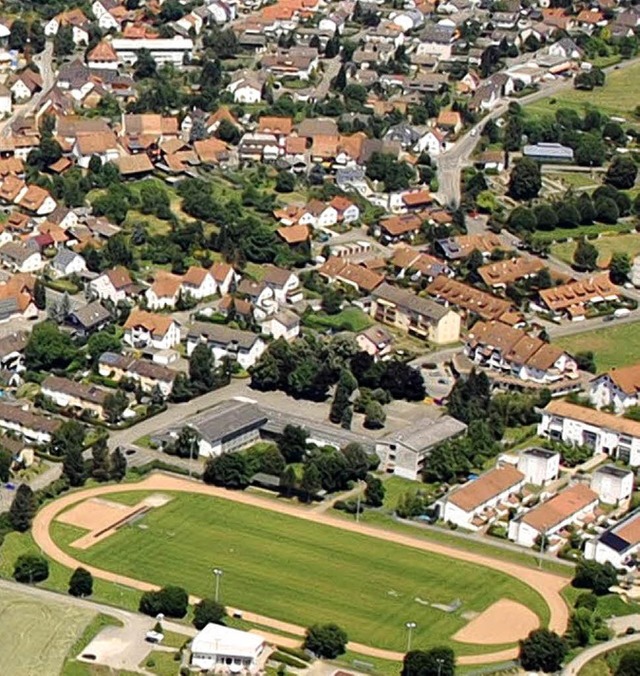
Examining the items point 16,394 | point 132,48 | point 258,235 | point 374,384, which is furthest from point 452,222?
point 132,48

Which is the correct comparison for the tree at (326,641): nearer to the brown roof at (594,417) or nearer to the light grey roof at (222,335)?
the brown roof at (594,417)

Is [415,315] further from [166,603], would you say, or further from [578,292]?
[166,603]

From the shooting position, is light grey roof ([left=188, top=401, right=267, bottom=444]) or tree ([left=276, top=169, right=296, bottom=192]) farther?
tree ([left=276, top=169, right=296, bottom=192])

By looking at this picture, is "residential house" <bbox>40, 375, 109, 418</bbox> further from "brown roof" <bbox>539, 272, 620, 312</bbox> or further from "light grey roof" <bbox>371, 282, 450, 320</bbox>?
"brown roof" <bbox>539, 272, 620, 312</bbox>

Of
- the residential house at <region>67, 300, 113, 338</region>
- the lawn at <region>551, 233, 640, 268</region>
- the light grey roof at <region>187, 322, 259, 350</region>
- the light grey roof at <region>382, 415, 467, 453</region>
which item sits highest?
the residential house at <region>67, 300, 113, 338</region>

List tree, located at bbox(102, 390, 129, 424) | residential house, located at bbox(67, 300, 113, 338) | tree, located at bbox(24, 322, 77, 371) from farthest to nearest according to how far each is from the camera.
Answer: residential house, located at bbox(67, 300, 113, 338) → tree, located at bbox(24, 322, 77, 371) → tree, located at bbox(102, 390, 129, 424)

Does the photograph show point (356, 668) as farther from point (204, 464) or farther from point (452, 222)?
point (452, 222)

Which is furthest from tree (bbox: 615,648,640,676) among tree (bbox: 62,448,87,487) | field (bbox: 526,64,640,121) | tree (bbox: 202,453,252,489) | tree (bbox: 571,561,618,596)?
field (bbox: 526,64,640,121)

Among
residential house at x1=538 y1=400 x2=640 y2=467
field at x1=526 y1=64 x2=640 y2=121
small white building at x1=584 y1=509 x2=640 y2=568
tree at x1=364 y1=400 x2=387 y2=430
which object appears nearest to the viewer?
small white building at x1=584 y1=509 x2=640 y2=568
